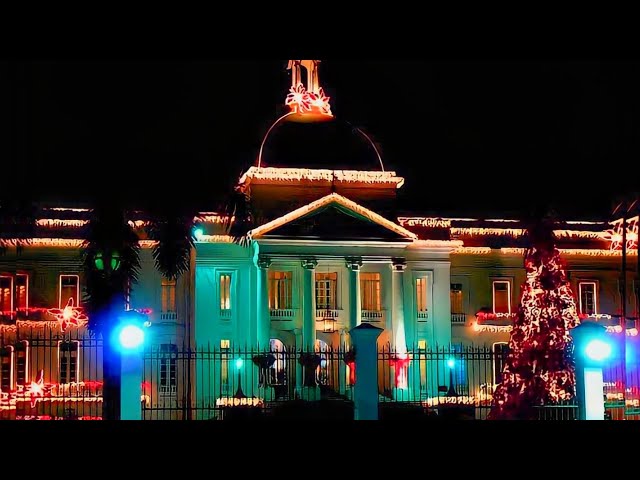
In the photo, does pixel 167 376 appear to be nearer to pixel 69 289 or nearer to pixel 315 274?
pixel 69 289

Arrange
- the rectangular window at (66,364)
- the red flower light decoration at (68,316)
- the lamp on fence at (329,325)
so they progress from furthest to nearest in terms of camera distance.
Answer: the lamp on fence at (329,325), the red flower light decoration at (68,316), the rectangular window at (66,364)

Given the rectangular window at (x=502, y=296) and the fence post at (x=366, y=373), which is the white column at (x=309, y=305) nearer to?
the rectangular window at (x=502, y=296)

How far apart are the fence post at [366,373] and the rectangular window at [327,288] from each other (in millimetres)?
18135

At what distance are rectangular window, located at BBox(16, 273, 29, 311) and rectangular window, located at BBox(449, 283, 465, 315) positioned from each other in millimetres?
15433

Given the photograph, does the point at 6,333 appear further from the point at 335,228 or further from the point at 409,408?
the point at 409,408

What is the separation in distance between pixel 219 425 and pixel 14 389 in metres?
19.9

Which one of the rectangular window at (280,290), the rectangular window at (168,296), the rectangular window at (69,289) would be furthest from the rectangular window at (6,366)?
the rectangular window at (280,290)

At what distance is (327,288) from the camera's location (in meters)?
40.6

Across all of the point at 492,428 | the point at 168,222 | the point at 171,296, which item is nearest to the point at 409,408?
the point at 168,222

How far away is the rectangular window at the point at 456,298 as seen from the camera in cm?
4253

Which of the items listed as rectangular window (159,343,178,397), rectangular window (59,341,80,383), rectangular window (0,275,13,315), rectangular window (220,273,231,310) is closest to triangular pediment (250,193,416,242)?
rectangular window (220,273,231,310)

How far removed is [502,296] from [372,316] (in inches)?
231

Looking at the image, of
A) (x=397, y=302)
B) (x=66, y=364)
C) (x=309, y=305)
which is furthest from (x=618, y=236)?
(x=66, y=364)

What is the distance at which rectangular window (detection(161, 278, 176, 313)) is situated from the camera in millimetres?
39719
